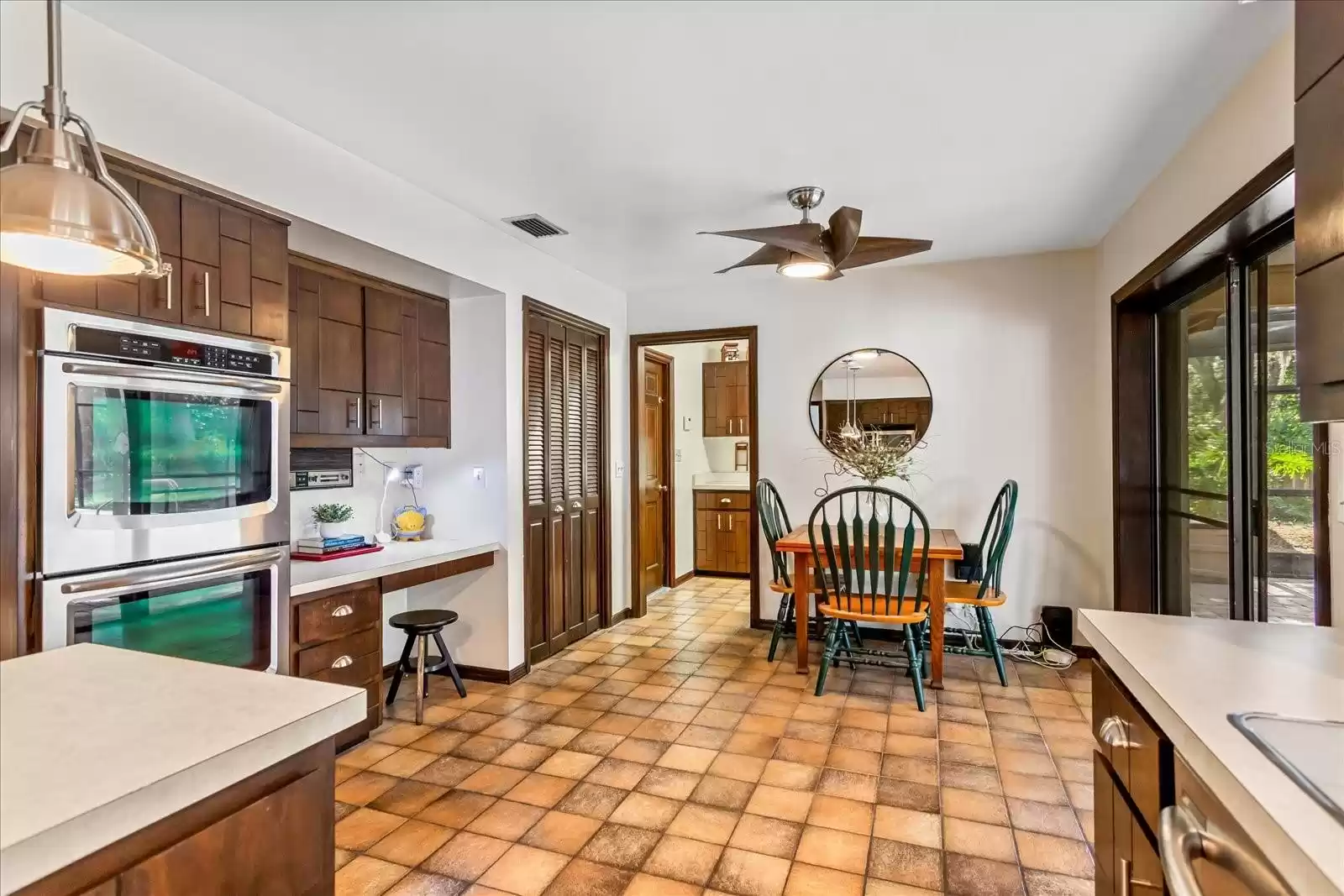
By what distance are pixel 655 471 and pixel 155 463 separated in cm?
417

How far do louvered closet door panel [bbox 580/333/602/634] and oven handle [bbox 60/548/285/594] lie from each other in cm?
232

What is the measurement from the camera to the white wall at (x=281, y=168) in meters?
1.83

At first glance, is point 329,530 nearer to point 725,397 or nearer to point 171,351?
point 171,351

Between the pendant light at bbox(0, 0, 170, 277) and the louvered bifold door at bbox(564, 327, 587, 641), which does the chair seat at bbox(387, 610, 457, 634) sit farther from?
the pendant light at bbox(0, 0, 170, 277)

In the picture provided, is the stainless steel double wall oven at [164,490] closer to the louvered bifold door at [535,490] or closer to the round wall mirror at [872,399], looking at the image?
the louvered bifold door at [535,490]

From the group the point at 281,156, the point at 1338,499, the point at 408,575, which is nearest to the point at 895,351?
the point at 1338,499

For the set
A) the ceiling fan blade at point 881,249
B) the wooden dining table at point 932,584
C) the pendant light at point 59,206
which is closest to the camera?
the pendant light at point 59,206

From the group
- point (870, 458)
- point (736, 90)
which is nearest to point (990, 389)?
point (870, 458)

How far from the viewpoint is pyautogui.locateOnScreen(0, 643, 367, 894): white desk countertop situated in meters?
0.77

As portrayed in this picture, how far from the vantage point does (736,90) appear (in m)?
2.23

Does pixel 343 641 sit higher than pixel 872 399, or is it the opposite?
pixel 872 399

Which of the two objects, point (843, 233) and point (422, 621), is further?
point (422, 621)

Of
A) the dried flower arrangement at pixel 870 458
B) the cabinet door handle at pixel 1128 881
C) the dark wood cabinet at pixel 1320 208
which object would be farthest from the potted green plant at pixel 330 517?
the dark wood cabinet at pixel 1320 208

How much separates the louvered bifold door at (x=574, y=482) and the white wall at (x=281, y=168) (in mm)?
330
